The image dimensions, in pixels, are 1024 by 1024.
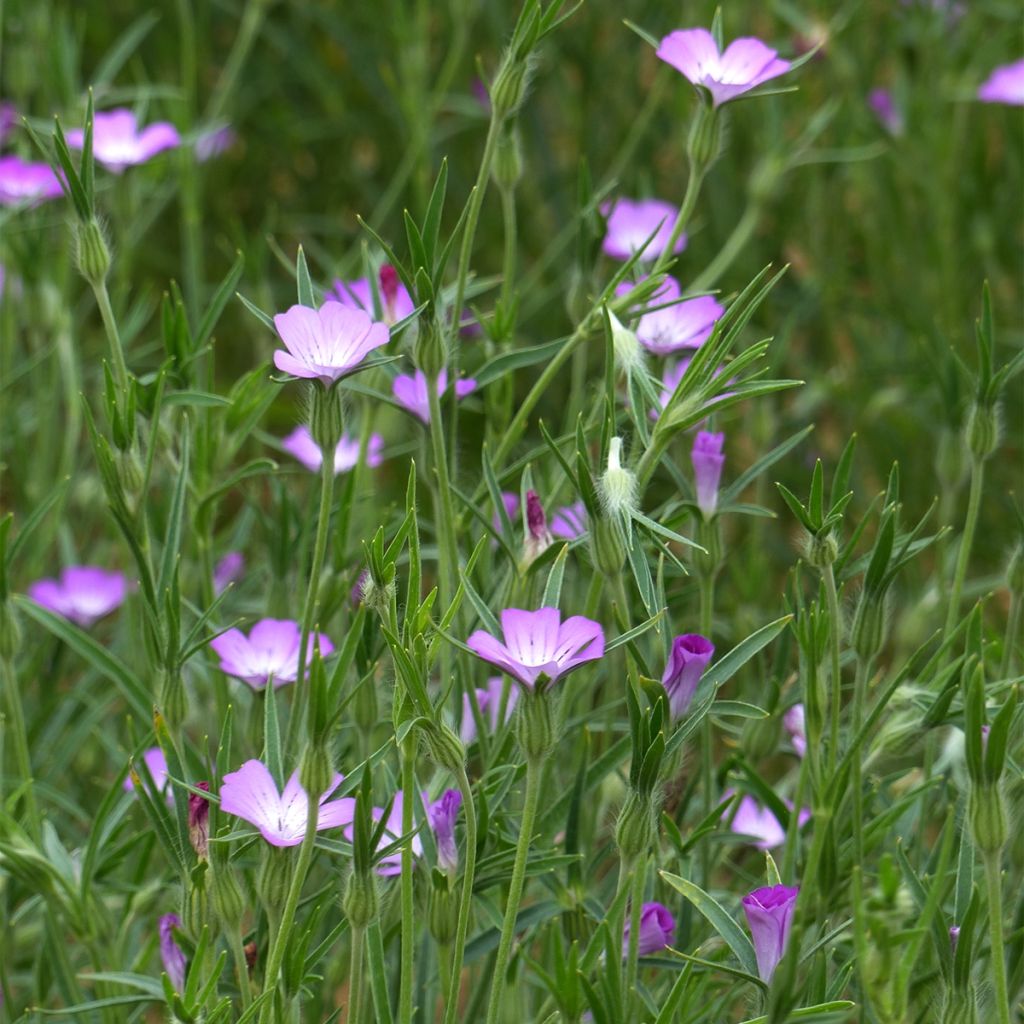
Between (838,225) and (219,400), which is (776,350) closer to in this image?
(219,400)

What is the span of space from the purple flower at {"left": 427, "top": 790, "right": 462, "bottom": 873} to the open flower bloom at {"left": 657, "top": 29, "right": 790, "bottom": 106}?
48 centimetres

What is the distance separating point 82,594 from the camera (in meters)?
1.50

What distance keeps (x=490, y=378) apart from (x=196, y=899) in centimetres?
38

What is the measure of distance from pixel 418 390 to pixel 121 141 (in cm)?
62

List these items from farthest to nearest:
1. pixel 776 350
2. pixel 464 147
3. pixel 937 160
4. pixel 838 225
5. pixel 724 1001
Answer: pixel 464 147, pixel 838 225, pixel 937 160, pixel 776 350, pixel 724 1001

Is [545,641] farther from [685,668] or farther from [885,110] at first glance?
[885,110]

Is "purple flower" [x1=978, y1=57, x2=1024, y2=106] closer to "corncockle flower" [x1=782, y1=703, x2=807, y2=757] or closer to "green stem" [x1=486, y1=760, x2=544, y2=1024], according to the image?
"corncockle flower" [x1=782, y1=703, x2=807, y2=757]

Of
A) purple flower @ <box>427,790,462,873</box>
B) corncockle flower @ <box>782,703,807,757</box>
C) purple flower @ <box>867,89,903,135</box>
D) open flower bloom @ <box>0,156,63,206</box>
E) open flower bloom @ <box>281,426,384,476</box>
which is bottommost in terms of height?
purple flower @ <box>427,790,462,873</box>

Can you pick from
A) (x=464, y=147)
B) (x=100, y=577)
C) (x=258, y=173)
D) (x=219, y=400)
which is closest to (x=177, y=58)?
(x=258, y=173)

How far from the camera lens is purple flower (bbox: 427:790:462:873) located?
2.87 feet

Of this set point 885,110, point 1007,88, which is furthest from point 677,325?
point 885,110

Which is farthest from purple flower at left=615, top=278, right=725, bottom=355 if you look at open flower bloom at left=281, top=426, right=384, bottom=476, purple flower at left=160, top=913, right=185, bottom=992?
purple flower at left=160, top=913, right=185, bottom=992

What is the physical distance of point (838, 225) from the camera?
2.33m

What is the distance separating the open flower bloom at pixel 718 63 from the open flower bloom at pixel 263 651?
0.43 metres
